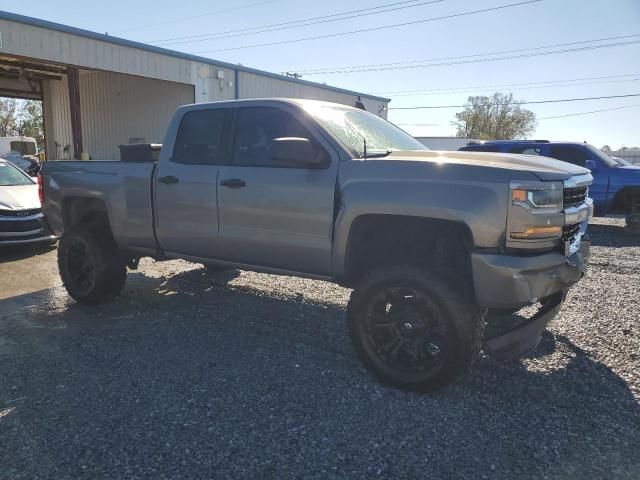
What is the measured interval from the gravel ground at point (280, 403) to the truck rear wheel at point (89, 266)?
0.24 metres

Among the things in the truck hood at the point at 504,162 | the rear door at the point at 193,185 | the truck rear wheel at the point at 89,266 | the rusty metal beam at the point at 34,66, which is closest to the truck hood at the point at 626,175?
the truck hood at the point at 504,162

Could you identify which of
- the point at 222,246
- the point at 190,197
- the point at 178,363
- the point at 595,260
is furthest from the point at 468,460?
the point at 595,260

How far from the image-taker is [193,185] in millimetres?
4641

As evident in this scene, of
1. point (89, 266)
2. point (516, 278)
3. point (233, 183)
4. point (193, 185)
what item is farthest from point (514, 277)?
point (89, 266)

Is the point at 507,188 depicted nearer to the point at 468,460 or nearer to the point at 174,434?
the point at 468,460

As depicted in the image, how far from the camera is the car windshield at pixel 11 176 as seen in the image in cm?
910

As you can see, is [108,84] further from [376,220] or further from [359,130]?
[376,220]

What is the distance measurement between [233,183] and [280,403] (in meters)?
1.91

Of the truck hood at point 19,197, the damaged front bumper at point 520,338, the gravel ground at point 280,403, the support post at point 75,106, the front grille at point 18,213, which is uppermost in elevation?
the support post at point 75,106

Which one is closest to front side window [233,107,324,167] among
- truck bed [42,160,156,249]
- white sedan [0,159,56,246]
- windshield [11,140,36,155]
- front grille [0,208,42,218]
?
truck bed [42,160,156,249]

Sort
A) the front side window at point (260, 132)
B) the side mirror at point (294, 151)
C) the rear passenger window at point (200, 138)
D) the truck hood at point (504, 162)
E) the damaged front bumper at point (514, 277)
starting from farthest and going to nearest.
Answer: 1. the rear passenger window at point (200, 138)
2. the front side window at point (260, 132)
3. the side mirror at point (294, 151)
4. the truck hood at point (504, 162)
5. the damaged front bumper at point (514, 277)

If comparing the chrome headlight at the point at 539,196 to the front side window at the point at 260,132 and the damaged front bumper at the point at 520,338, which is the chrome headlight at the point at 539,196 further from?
the front side window at the point at 260,132

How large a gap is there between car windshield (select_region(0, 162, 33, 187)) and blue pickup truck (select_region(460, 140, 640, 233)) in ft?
28.5

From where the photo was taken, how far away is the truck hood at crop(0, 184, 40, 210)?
8.05 m
